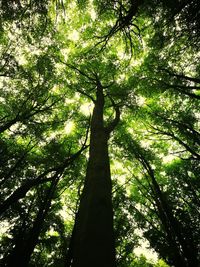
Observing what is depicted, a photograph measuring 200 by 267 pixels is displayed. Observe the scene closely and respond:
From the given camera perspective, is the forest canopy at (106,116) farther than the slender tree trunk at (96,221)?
Yes

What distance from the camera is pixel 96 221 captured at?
281 cm

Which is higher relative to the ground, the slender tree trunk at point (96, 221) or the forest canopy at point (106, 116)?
the forest canopy at point (106, 116)

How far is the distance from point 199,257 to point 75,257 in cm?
1373

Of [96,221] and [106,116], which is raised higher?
[106,116]

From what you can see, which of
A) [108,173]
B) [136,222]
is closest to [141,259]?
[136,222]

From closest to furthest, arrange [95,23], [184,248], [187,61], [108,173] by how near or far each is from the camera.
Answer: [108,173] < [187,61] < [184,248] < [95,23]

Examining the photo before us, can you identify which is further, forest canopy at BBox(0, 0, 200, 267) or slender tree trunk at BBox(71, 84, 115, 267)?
forest canopy at BBox(0, 0, 200, 267)

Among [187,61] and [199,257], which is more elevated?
[187,61]

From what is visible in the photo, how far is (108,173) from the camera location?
404cm

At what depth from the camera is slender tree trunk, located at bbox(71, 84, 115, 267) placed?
2.37m

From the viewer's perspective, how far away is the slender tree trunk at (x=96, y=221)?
2.37m

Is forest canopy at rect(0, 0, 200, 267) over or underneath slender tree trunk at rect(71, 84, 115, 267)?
over

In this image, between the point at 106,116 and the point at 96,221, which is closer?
the point at 96,221

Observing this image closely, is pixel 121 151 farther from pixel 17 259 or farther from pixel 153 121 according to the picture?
pixel 17 259
